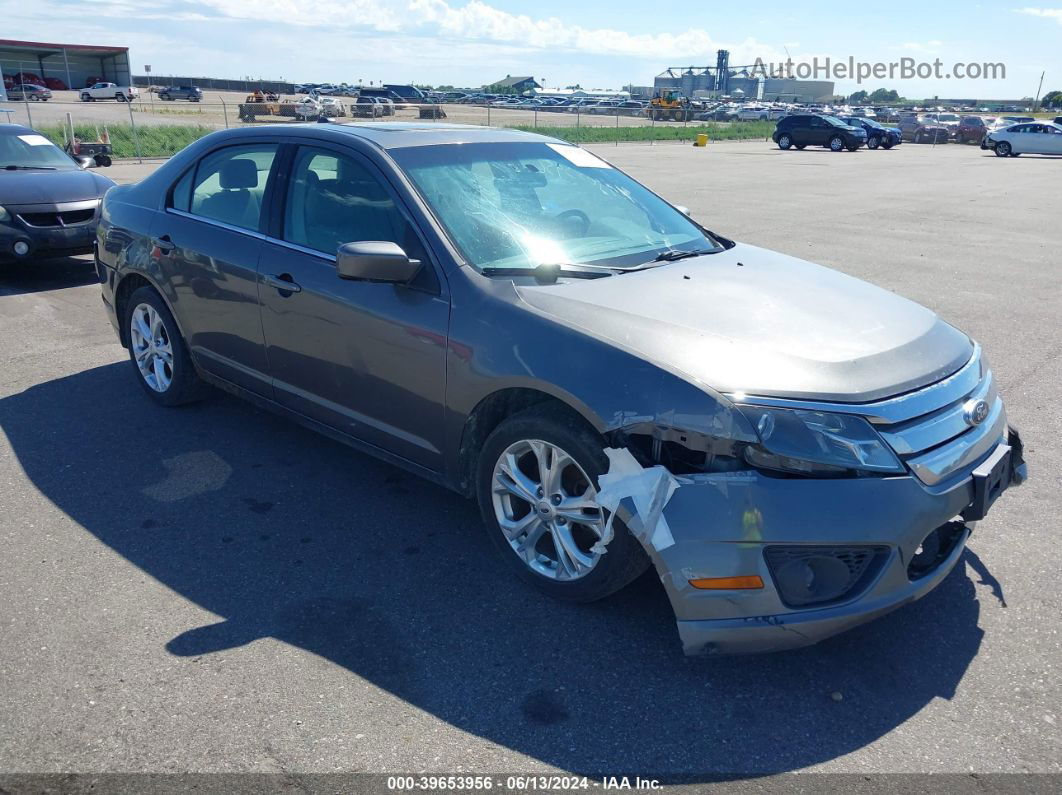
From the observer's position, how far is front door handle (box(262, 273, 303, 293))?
417cm

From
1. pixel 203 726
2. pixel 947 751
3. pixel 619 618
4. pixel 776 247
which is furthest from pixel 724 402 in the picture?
pixel 776 247

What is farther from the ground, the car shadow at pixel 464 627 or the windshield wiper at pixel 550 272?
the windshield wiper at pixel 550 272

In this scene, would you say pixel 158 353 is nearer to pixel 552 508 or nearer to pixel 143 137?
pixel 552 508

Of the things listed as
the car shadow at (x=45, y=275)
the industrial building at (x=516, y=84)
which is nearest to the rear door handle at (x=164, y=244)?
the car shadow at (x=45, y=275)

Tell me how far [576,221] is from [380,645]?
2.13 metres

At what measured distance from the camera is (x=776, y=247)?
37.3 ft

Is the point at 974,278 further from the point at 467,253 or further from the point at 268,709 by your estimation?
the point at 268,709

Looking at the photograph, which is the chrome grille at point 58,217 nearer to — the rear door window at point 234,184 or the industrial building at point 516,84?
the rear door window at point 234,184

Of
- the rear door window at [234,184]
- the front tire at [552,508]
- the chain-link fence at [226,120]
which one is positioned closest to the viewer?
the front tire at [552,508]

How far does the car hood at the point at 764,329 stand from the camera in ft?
9.68

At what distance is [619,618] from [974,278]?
819 centimetres

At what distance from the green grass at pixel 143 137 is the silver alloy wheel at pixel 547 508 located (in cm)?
2322

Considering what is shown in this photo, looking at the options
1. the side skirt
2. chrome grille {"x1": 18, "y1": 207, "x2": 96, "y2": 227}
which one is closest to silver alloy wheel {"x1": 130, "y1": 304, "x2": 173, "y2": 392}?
the side skirt

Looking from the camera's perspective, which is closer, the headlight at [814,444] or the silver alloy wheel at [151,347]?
the headlight at [814,444]
